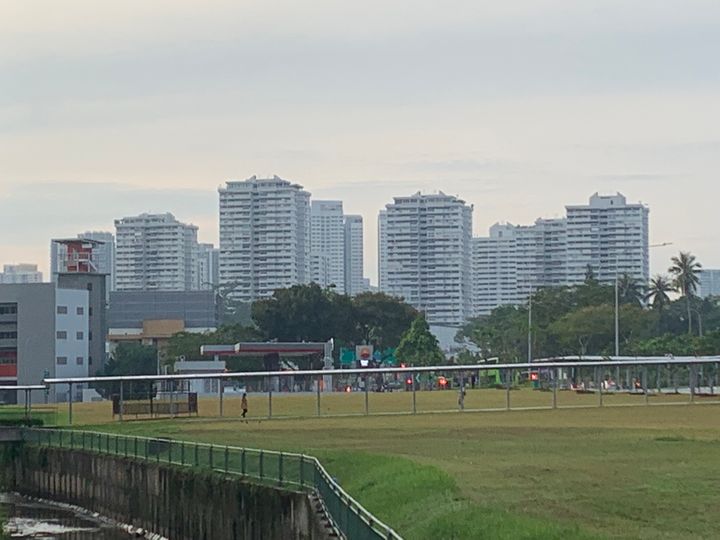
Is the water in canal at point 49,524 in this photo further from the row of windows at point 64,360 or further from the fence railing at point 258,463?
the row of windows at point 64,360

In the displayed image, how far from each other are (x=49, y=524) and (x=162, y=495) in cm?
1081

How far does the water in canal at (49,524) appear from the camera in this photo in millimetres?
54031

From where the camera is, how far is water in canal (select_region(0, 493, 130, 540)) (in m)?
54.0

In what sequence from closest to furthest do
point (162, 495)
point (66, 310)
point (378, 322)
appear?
point (162, 495)
point (66, 310)
point (378, 322)

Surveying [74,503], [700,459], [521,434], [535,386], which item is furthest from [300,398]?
[700,459]

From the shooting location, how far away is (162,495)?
49.8 meters

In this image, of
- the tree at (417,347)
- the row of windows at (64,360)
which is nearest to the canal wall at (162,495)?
the row of windows at (64,360)

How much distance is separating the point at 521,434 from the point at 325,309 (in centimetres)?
12603

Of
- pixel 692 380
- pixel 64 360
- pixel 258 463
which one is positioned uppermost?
pixel 64 360

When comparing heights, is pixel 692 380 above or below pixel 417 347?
below

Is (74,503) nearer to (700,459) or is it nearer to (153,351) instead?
(700,459)

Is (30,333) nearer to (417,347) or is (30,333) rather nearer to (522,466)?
(417,347)

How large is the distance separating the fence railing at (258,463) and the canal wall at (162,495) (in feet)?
1.07

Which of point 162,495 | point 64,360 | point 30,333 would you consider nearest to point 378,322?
A: point 64,360
